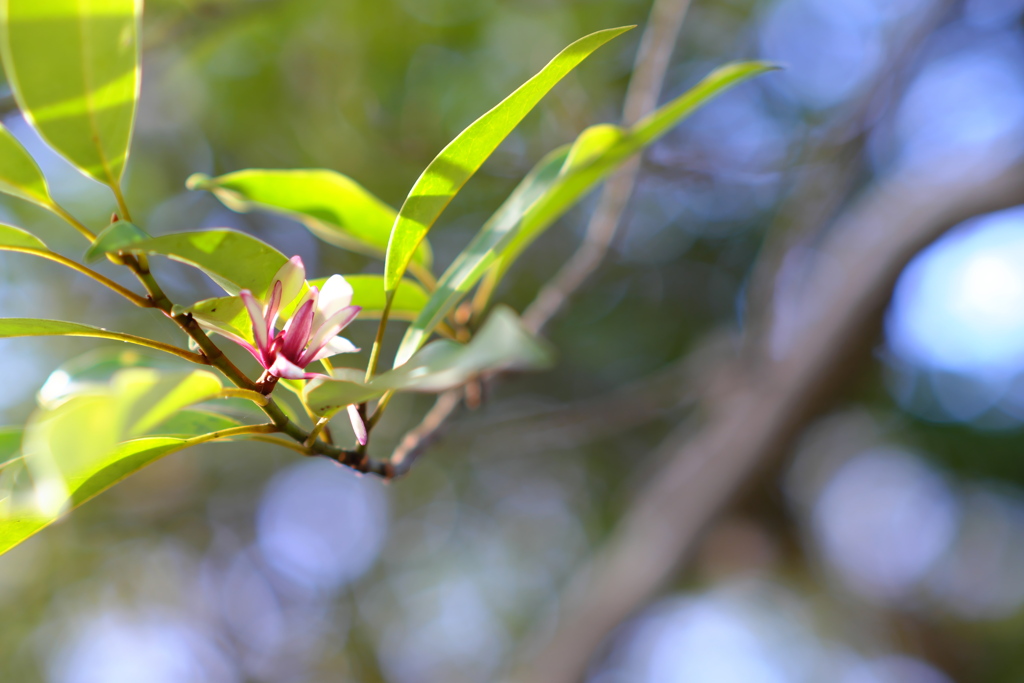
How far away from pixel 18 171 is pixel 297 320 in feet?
0.50

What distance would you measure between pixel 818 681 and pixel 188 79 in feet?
15.7

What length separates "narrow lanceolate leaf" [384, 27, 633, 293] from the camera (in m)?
0.34

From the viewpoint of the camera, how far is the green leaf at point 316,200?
1.54ft

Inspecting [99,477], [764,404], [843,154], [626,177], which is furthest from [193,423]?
[764,404]

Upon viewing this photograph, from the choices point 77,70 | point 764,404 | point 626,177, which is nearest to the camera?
point 77,70

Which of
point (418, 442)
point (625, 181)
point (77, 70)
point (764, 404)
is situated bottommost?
point (764, 404)

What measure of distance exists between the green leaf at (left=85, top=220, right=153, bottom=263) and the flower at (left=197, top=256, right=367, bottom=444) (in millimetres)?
69

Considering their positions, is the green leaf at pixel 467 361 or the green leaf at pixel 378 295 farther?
the green leaf at pixel 378 295

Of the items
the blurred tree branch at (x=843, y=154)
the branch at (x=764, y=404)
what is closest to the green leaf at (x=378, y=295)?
the blurred tree branch at (x=843, y=154)

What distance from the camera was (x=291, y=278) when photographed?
14.0 inches

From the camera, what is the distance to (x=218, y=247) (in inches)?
13.0

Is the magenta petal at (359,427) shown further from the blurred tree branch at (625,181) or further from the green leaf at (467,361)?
the blurred tree branch at (625,181)

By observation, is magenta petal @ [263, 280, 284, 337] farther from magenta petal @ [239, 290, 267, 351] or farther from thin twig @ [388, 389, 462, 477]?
thin twig @ [388, 389, 462, 477]

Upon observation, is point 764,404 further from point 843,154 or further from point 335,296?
point 335,296
